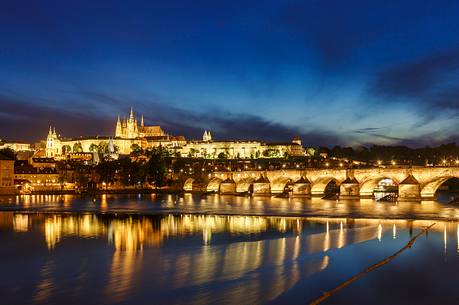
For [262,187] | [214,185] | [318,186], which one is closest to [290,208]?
[318,186]

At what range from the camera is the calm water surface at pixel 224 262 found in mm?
15867

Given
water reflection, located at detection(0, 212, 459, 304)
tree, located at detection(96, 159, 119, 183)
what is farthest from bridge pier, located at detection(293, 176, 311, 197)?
tree, located at detection(96, 159, 119, 183)

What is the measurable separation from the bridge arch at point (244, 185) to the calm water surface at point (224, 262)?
47988 mm

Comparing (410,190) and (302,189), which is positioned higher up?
(410,190)

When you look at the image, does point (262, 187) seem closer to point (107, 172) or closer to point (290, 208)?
point (290, 208)

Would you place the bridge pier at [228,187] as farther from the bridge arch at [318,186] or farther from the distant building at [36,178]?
the distant building at [36,178]

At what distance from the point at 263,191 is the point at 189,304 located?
209 ft

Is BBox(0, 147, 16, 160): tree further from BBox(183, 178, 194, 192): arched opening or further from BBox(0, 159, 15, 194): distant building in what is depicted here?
BBox(183, 178, 194, 192): arched opening

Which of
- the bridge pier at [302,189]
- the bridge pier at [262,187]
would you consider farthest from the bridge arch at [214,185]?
the bridge pier at [302,189]

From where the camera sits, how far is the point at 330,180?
74250 millimetres

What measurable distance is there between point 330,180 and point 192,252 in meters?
52.8

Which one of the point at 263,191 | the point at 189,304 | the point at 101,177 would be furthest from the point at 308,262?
the point at 101,177

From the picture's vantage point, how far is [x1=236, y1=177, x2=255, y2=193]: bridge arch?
84312 mm

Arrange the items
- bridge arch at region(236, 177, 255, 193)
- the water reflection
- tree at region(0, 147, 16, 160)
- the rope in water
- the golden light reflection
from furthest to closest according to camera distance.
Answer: bridge arch at region(236, 177, 255, 193) → tree at region(0, 147, 16, 160) → the golden light reflection → the water reflection → the rope in water
